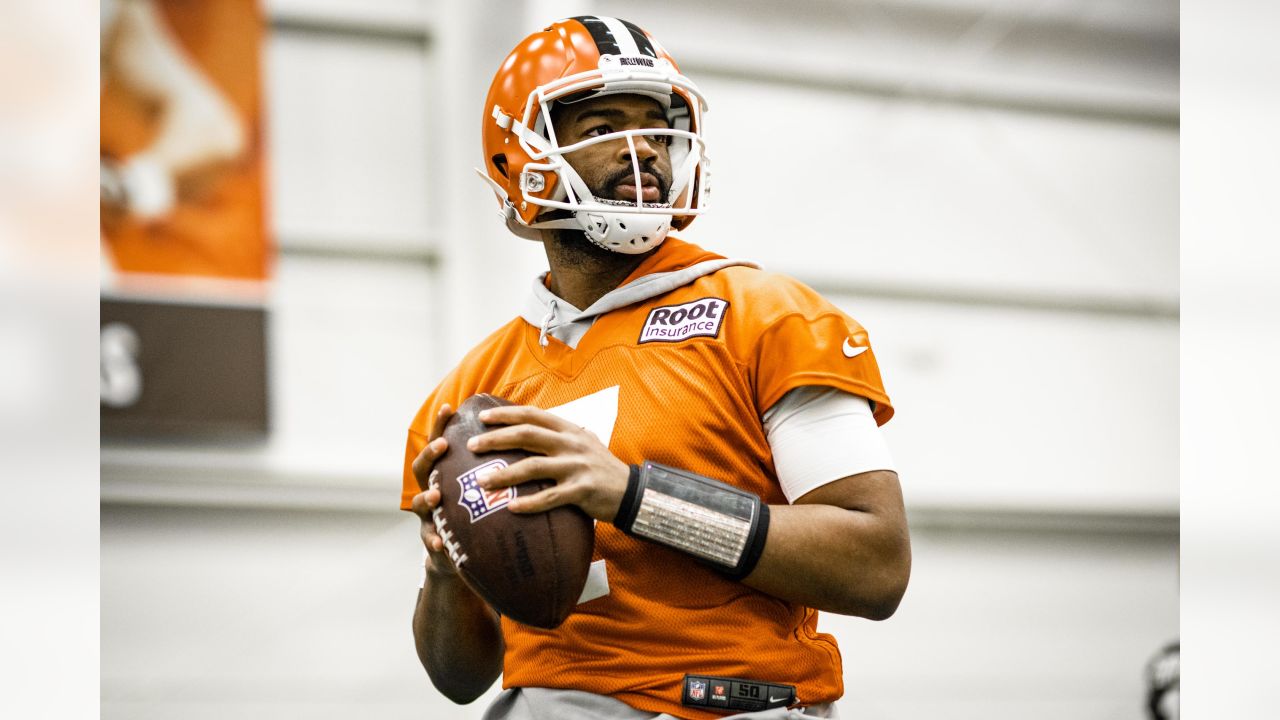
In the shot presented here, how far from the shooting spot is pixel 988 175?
4.67 m

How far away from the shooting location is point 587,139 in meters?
1.84

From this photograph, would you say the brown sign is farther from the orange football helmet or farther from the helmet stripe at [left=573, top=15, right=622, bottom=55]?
the helmet stripe at [left=573, top=15, right=622, bottom=55]

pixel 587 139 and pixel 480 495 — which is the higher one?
pixel 587 139

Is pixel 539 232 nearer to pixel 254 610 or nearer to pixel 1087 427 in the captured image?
pixel 254 610

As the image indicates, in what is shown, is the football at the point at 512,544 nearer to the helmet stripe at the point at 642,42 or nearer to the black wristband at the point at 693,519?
the black wristband at the point at 693,519

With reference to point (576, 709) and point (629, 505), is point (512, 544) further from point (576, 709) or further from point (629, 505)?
point (576, 709)

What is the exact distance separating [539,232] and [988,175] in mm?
3036

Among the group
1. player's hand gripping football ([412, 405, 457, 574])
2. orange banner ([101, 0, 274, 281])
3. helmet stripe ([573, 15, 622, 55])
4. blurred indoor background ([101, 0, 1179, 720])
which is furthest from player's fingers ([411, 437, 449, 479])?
orange banner ([101, 0, 274, 281])

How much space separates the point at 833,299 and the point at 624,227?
109 inches

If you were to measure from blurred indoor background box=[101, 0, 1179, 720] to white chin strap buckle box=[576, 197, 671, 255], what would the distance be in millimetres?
1866

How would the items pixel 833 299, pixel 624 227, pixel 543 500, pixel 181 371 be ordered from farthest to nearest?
pixel 833 299, pixel 181 371, pixel 624 227, pixel 543 500

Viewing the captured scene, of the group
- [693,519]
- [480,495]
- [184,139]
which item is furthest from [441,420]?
[184,139]

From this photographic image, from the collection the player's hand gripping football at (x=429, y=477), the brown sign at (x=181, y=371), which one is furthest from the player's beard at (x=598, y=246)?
the brown sign at (x=181, y=371)
